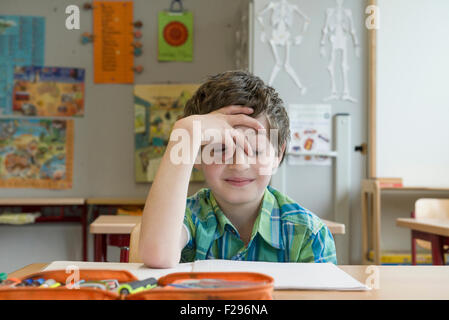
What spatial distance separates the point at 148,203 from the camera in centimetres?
72

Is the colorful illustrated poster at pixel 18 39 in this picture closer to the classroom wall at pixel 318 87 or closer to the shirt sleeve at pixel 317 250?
the classroom wall at pixel 318 87

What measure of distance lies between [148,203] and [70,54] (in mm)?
3004

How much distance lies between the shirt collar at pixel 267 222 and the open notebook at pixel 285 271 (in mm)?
162

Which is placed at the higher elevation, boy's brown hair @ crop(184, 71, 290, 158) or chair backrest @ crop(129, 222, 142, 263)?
boy's brown hair @ crop(184, 71, 290, 158)

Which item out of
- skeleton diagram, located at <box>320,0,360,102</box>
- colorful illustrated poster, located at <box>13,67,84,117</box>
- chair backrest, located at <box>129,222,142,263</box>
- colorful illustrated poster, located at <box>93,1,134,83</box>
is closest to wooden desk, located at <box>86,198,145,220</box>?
colorful illustrated poster, located at <box>13,67,84,117</box>

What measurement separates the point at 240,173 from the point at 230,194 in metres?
0.04

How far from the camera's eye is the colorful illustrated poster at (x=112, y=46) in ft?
11.2

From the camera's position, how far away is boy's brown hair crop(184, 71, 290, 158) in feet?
2.99

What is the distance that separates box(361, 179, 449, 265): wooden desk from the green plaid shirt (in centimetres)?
194

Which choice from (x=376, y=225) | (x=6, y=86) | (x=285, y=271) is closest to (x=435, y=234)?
(x=376, y=225)

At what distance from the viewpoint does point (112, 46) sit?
3.41 m

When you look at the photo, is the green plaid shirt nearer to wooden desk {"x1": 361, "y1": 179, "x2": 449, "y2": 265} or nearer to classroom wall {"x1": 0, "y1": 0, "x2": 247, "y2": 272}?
wooden desk {"x1": 361, "y1": 179, "x2": 449, "y2": 265}

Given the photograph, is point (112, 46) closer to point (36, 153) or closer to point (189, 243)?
point (36, 153)
